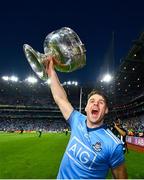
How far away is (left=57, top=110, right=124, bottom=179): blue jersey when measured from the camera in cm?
389

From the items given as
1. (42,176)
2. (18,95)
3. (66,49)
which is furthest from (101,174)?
(18,95)

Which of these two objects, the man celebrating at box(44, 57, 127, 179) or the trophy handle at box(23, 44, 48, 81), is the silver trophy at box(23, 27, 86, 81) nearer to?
the trophy handle at box(23, 44, 48, 81)

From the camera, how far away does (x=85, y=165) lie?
3930 mm

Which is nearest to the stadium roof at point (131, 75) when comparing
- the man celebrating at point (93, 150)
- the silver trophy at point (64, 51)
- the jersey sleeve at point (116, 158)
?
the silver trophy at point (64, 51)

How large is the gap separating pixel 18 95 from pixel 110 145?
12483 cm

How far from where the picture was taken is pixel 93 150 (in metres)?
3.94

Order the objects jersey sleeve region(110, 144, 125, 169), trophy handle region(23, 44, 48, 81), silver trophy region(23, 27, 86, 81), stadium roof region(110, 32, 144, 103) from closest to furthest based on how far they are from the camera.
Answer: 1. jersey sleeve region(110, 144, 125, 169)
2. silver trophy region(23, 27, 86, 81)
3. trophy handle region(23, 44, 48, 81)
4. stadium roof region(110, 32, 144, 103)

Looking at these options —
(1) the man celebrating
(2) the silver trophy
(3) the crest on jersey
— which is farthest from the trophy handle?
(3) the crest on jersey

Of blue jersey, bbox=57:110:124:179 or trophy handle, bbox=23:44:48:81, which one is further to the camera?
trophy handle, bbox=23:44:48:81

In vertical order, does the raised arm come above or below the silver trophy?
below

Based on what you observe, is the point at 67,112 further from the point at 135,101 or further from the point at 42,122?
the point at 42,122

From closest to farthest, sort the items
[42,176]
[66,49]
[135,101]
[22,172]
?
[66,49]
[42,176]
[22,172]
[135,101]

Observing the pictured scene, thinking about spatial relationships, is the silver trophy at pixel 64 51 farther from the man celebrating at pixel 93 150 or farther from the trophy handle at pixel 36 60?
the man celebrating at pixel 93 150

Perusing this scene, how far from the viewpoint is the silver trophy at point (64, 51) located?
454 centimetres
